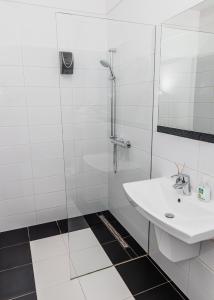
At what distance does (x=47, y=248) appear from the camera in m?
2.28

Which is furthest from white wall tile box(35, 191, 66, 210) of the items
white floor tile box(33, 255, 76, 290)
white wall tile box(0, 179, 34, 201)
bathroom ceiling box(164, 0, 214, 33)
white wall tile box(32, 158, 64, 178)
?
bathroom ceiling box(164, 0, 214, 33)

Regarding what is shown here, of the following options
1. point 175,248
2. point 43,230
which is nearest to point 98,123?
point 175,248

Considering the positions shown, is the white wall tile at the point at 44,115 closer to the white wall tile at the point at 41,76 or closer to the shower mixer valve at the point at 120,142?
the white wall tile at the point at 41,76

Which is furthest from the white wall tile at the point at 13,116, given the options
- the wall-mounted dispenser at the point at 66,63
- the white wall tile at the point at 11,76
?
the wall-mounted dispenser at the point at 66,63

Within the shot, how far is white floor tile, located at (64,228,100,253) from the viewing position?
211 centimetres

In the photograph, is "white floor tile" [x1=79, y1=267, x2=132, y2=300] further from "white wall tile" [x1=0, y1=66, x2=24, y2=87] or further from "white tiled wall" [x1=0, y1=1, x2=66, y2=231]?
"white wall tile" [x1=0, y1=66, x2=24, y2=87]

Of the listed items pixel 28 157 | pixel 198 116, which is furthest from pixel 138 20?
pixel 28 157

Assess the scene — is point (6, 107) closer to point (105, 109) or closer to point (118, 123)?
point (105, 109)

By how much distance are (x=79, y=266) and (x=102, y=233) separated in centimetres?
46

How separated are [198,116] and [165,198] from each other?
59cm

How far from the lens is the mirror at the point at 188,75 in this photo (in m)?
1.37

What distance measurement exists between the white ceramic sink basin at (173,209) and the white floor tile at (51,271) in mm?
995

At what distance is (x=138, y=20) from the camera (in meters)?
1.98

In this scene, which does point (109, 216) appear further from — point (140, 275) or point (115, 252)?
point (140, 275)
